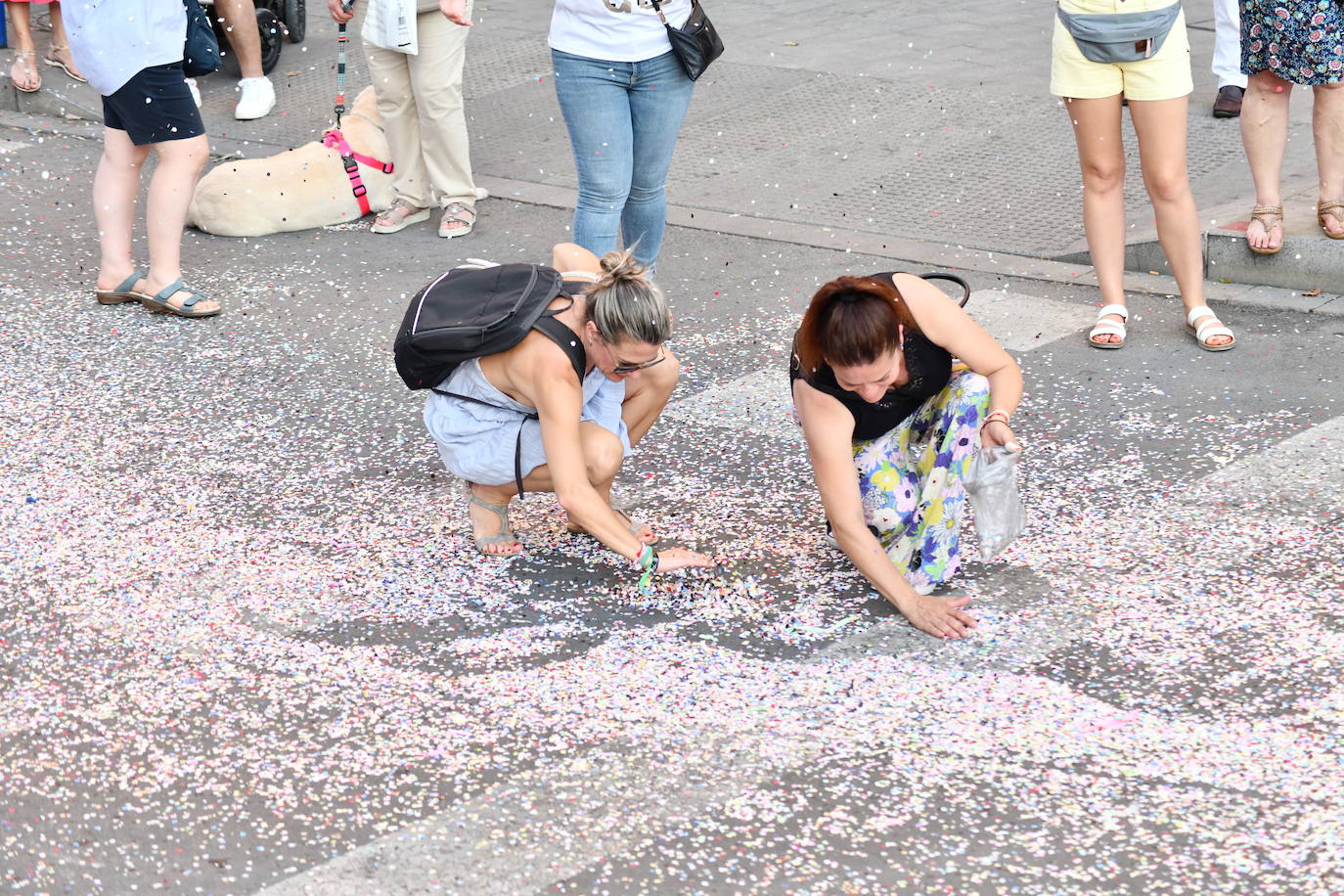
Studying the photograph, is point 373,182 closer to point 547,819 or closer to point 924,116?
point 924,116

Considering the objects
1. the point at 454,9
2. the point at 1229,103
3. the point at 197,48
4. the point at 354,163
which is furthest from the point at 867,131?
the point at 197,48

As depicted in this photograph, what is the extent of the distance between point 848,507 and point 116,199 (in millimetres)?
3696

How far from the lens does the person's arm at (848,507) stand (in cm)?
348

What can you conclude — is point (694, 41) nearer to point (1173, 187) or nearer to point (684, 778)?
point (1173, 187)

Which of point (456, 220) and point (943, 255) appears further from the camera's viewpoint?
point (456, 220)

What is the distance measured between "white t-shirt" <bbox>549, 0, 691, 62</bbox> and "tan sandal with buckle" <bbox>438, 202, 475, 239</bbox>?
1.91 meters

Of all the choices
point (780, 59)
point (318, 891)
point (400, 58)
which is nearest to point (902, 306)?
point (318, 891)

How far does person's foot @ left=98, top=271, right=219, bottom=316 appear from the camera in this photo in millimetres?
5957

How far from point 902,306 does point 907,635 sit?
735 mm

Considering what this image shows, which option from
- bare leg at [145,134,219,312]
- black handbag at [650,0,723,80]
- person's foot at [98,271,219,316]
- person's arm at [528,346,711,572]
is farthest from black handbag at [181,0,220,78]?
person's arm at [528,346,711,572]

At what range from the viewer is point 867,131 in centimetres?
796

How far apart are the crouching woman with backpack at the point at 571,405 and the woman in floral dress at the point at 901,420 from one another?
1.25ft

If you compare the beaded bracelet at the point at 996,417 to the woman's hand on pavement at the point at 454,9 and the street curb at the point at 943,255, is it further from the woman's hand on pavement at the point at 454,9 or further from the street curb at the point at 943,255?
the woman's hand on pavement at the point at 454,9

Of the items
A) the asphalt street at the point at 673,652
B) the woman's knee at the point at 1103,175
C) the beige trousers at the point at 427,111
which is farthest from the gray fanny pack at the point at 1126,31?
the beige trousers at the point at 427,111
